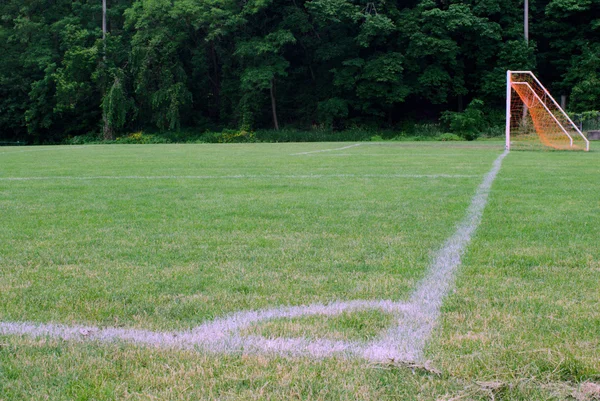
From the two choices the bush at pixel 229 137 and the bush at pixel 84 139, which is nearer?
the bush at pixel 229 137

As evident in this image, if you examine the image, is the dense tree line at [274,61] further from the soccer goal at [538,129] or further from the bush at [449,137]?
the soccer goal at [538,129]

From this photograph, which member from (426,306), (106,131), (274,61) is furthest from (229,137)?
(426,306)

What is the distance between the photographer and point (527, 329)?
93.7 inches

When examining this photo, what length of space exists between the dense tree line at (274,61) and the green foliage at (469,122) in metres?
2.58

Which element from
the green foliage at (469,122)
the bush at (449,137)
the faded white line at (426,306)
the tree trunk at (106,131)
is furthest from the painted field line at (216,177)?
the tree trunk at (106,131)

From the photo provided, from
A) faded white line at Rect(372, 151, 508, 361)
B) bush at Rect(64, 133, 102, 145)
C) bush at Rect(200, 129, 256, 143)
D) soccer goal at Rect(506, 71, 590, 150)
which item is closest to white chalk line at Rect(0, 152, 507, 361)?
faded white line at Rect(372, 151, 508, 361)

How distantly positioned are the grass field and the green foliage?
82.3 feet

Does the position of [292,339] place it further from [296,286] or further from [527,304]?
[527,304]

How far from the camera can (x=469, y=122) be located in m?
31.9

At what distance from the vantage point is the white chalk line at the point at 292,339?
220 centimetres

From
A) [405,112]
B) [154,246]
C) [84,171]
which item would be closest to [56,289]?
[154,246]

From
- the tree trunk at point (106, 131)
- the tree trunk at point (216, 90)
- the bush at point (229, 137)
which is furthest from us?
the tree trunk at point (216, 90)

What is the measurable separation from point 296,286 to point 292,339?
757mm

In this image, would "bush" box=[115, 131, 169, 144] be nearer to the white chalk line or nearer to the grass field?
the grass field
